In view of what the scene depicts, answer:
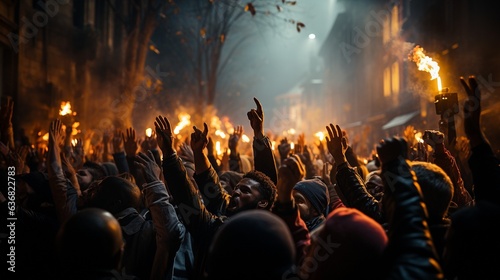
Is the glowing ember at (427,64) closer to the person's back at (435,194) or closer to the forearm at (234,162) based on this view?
the person's back at (435,194)

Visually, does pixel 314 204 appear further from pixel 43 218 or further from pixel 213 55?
pixel 213 55

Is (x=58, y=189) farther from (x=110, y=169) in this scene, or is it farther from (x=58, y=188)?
Answer: (x=110, y=169)

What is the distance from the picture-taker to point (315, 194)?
3893 millimetres

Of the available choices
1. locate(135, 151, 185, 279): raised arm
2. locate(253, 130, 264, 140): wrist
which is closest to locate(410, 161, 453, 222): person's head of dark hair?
locate(135, 151, 185, 279): raised arm

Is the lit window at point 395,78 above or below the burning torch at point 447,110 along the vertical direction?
above

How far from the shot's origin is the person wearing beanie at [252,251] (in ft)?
6.21

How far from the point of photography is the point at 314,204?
3846mm

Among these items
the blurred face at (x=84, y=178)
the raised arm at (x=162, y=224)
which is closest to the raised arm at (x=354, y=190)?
the raised arm at (x=162, y=224)

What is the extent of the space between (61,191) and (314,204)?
2.22 metres

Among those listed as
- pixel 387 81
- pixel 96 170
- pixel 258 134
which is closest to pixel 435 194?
pixel 258 134

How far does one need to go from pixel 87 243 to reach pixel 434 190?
80.2 inches

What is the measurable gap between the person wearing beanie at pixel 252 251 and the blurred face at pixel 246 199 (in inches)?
61.2

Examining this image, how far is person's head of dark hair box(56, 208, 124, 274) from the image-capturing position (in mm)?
2225

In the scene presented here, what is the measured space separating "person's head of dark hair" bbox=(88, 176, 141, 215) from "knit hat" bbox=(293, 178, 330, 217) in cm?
144
